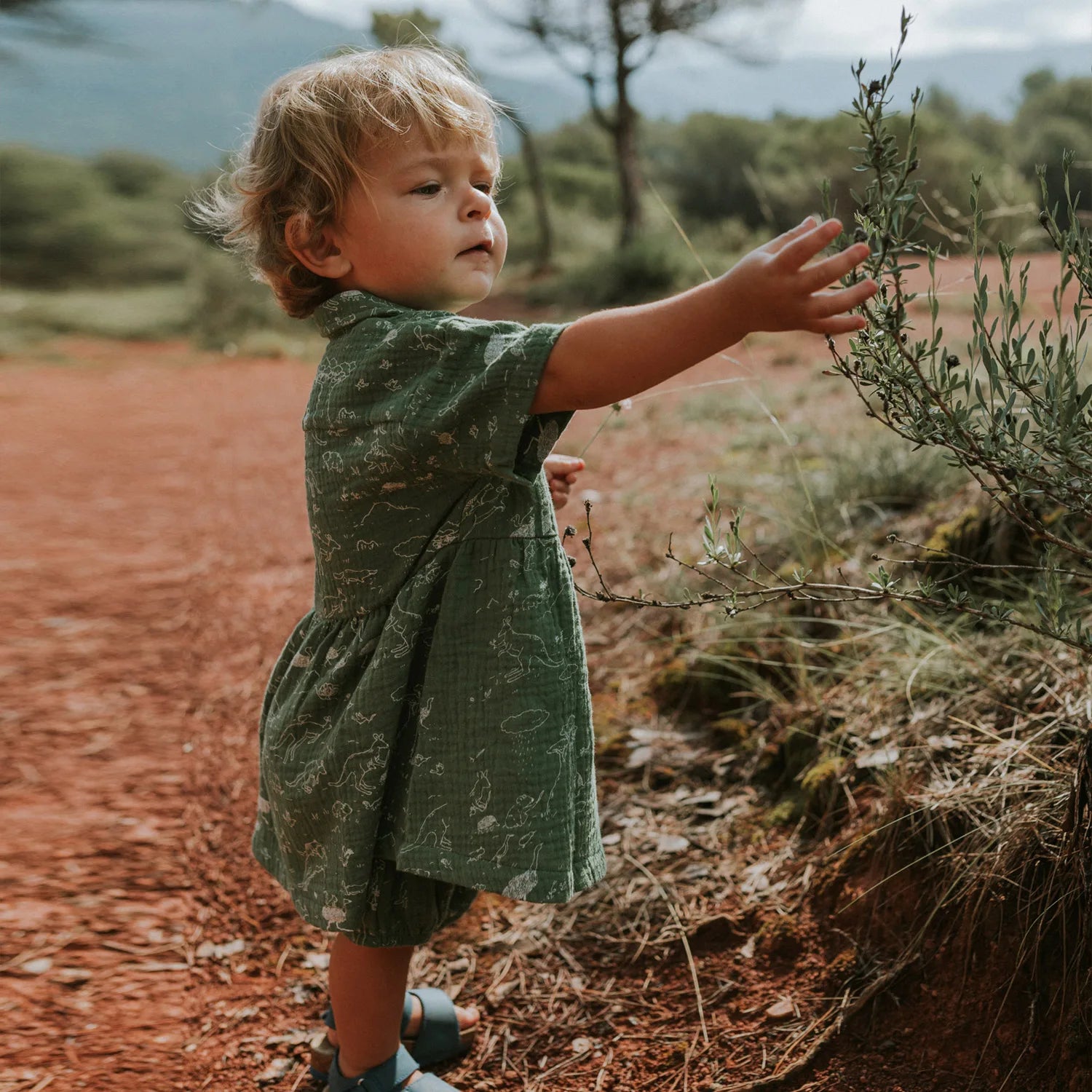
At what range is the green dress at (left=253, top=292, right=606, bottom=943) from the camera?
131cm

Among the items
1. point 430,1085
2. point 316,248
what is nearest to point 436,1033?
point 430,1085

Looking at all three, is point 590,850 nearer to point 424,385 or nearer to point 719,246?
point 424,385

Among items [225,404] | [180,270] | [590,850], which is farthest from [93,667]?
[180,270]

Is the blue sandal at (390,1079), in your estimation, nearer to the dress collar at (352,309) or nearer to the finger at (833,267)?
the dress collar at (352,309)

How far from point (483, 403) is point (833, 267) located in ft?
1.37

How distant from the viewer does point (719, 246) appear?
13266 mm

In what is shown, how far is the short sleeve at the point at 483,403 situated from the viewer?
1.13 meters

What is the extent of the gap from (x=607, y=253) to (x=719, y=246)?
1.74 meters

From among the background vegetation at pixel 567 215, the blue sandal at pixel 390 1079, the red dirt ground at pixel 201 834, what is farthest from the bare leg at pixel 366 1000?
the background vegetation at pixel 567 215

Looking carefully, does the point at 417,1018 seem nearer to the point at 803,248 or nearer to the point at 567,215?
the point at 803,248

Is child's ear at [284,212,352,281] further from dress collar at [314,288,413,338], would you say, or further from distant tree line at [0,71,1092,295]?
distant tree line at [0,71,1092,295]

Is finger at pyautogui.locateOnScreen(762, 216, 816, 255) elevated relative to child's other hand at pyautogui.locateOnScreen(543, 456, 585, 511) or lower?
elevated

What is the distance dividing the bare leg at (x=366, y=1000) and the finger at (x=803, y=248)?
3.81 ft

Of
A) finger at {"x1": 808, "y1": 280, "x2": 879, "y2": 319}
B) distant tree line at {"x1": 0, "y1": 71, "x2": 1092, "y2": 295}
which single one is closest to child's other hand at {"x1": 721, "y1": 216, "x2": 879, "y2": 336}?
finger at {"x1": 808, "y1": 280, "x2": 879, "y2": 319}
